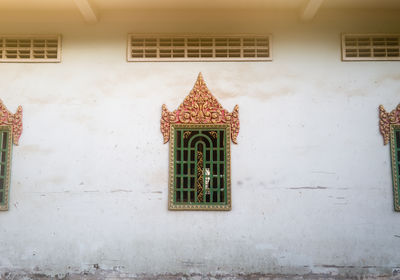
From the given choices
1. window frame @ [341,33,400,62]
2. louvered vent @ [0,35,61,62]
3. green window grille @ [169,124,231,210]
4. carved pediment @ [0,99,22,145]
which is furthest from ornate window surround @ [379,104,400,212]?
carved pediment @ [0,99,22,145]

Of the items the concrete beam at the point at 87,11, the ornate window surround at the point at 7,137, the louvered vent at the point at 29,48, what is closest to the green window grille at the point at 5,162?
the ornate window surround at the point at 7,137

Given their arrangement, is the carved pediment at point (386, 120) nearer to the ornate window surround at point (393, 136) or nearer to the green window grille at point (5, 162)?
the ornate window surround at point (393, 136)

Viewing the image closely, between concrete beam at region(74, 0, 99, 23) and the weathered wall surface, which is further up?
concrete beam at region(74, 0, 99, 23)

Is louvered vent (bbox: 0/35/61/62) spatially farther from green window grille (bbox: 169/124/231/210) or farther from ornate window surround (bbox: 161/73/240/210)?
green window grille (bbox: 169/124/231/210)

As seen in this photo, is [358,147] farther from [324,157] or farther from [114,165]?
[114,165]

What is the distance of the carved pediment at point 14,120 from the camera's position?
16.9ft

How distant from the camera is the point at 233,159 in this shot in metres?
5.08

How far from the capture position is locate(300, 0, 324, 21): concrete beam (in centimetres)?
474

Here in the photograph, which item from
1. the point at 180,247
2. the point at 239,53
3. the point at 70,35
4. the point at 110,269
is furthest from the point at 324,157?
the point at 70,35

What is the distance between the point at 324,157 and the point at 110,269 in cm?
329

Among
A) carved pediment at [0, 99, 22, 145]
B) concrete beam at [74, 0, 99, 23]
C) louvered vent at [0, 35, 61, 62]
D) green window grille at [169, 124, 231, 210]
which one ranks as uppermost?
concrete beam at [74, 0, 99, 23]

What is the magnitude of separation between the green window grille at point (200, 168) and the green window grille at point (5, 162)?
226 cm

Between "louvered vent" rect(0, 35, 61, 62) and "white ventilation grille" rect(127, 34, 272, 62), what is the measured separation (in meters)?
1.10

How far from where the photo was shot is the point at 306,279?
4941 millimetres
